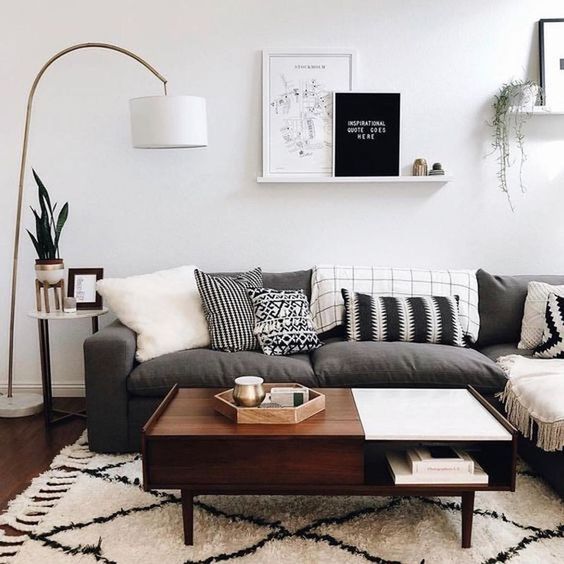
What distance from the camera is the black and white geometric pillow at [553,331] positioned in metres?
3.08

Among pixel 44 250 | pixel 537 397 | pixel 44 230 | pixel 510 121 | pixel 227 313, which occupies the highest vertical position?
pixel 510 121

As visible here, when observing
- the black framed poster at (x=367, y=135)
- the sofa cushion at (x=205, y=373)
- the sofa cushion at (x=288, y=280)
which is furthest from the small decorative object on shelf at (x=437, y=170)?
the sofa cushion at (x=205, y=373)

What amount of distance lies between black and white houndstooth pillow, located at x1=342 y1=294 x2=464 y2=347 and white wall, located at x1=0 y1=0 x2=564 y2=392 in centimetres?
57

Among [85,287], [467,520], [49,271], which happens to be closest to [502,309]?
[467,520]

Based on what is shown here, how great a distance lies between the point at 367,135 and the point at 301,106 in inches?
15.8

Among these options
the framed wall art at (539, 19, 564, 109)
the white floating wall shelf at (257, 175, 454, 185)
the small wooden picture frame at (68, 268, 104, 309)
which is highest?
the framed wall art at (539, 19, 564, 109)

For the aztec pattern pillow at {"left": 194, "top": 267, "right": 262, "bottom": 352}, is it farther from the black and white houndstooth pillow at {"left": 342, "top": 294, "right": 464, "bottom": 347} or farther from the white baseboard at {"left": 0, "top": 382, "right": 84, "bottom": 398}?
the white baseboard at {"left": 0, "top": 382, "right": 84, "bottom": 398}

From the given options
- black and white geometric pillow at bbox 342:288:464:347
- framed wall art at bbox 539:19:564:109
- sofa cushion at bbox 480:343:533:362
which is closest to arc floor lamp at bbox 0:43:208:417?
black and white geometric pillow at bbox 342:288:464:347

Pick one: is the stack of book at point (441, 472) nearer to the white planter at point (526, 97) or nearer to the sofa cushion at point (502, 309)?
the sofa cushion at point (502, 309)

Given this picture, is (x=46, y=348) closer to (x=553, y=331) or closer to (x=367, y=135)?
(x=367, y=135)

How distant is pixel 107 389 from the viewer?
288cm

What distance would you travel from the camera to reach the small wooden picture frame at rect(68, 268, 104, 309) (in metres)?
3.52

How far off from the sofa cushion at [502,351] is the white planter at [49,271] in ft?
7.21

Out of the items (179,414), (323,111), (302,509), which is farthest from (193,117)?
(302,509)
